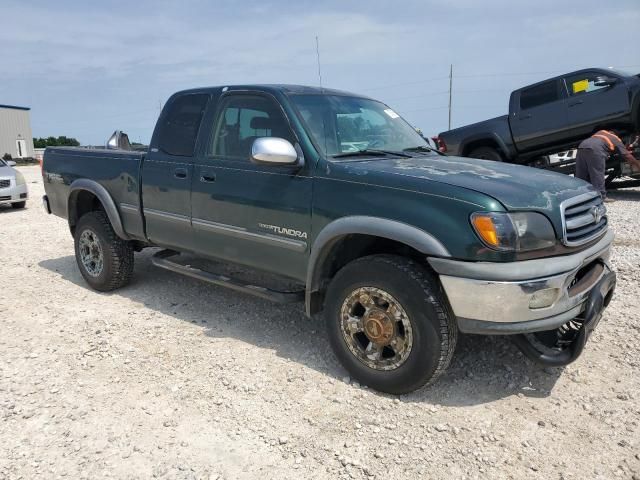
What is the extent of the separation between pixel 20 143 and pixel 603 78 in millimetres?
52964

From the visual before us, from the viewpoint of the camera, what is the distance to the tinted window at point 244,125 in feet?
12.9

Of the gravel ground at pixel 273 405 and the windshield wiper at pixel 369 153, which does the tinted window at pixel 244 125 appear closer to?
the windshield wiper at pixel 369 153

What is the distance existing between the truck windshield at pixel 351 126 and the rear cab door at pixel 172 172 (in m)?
1.06

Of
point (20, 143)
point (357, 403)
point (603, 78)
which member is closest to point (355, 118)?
point (357, 403)

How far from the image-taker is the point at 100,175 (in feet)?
17.3

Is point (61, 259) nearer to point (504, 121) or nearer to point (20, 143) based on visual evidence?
point (504, 121)

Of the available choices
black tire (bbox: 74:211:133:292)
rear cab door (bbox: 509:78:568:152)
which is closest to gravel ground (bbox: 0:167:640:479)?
black tire (bbox: 74:211:133:292)

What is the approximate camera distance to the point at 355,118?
416 centimetres

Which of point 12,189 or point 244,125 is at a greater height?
point 244,125

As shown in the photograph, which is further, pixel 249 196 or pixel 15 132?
pixel 15 132

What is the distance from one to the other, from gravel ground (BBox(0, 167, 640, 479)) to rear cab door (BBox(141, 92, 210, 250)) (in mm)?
779

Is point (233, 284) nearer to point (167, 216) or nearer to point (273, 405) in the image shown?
point (167, 216)

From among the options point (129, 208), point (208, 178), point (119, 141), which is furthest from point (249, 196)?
point (119, 141)

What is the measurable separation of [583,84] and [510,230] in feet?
27.7
